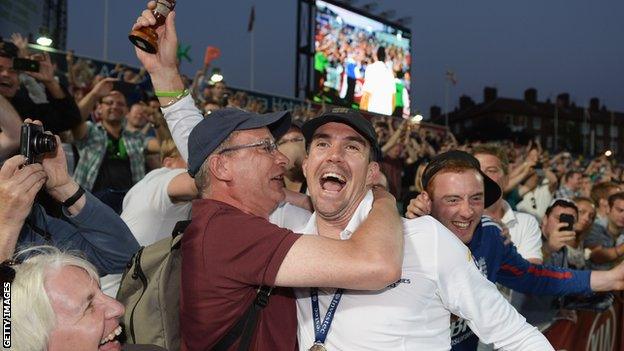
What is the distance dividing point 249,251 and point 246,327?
0.90 ft

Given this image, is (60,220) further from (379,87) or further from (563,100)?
(563,100)

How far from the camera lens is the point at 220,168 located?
2.61 metres

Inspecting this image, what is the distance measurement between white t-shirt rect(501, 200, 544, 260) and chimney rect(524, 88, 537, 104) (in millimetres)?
104848

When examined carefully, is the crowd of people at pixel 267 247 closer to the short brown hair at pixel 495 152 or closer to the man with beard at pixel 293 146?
the man with beard at pixel 293 146

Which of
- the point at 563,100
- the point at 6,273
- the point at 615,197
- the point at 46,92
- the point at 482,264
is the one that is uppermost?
the point at 563,100

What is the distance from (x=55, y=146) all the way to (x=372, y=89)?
2271 centimetres

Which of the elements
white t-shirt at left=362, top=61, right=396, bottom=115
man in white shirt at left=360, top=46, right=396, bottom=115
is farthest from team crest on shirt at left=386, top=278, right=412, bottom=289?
white t-shirt at left=362, top=61, right=396, bottom=115

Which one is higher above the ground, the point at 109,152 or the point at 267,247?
the point at 109,152

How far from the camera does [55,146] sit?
247 centimetres

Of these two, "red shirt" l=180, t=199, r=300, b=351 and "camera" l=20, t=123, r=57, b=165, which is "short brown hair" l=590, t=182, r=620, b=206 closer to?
"red shirt" l=180, t=199, r=300, b=351

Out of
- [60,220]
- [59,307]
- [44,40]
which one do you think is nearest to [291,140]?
[60,220]

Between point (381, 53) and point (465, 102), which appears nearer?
point (381, 53)

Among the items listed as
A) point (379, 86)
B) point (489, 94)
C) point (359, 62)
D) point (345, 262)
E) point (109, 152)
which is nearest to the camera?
point (345, 262)

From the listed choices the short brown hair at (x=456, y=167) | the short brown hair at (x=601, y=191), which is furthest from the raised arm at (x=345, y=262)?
the short brown hair at (x=601, y=191)
